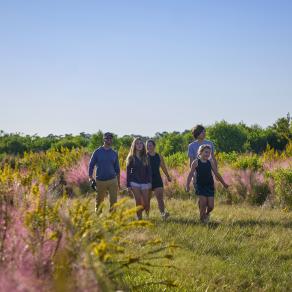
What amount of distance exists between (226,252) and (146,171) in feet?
10.6

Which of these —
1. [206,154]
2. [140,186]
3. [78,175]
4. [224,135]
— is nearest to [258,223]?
[206,154]

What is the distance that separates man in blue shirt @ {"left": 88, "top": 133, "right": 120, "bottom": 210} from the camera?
11.1 m

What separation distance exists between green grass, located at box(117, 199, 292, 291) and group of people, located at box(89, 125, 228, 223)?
455 millimetres

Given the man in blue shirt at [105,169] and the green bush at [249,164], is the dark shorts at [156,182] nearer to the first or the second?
the man in blue shirt at [105,169]

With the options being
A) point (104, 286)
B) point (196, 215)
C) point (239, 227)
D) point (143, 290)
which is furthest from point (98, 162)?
point (104, 286)

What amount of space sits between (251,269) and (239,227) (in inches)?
105

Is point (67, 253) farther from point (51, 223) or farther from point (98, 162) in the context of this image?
point (98, 162)

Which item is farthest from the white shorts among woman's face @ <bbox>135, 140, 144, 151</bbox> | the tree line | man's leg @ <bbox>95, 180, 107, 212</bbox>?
the tree line

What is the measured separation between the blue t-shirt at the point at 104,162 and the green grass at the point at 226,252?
1.23 metres

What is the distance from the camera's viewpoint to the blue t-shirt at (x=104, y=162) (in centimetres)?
1112

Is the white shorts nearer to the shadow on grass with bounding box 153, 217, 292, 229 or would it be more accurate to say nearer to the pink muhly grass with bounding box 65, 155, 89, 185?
the shadow on grass with bounding box 153, 217, 292, 229

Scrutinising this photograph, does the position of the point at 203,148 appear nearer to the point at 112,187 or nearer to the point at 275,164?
the point at 112,187

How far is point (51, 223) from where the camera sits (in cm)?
317

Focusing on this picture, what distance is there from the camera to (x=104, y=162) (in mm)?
11125
